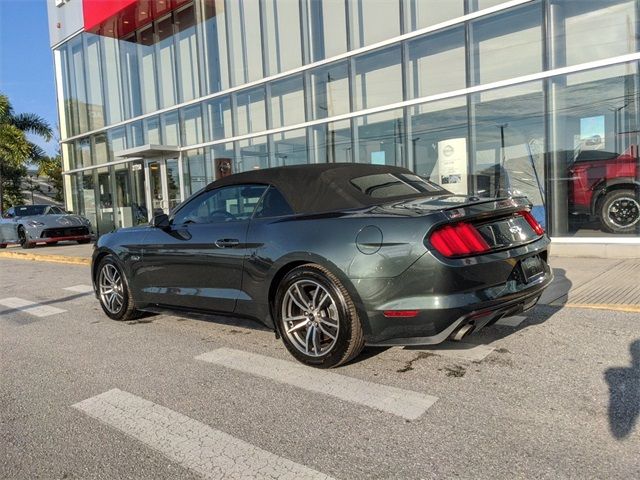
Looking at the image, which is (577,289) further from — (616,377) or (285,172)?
(285,172)

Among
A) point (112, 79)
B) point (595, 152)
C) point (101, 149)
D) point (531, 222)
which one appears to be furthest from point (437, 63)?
point (101, 149)

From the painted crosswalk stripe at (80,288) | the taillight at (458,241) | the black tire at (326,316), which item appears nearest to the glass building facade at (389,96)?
the black tire at (326,316)

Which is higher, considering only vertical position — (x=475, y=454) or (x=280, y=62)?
(x=280, y=62)

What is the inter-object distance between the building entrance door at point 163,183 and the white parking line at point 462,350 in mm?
13352

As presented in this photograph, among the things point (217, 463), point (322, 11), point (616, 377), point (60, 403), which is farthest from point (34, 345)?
point (322, 11)

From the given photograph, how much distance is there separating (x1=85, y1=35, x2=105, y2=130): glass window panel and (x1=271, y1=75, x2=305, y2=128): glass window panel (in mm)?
9262

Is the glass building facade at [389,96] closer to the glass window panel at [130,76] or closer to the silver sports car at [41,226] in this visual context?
the glass window panel at [130,76]

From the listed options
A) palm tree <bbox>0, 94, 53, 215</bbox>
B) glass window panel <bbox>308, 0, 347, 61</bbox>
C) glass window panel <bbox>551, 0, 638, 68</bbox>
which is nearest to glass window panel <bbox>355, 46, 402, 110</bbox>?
glass window panel <bbox>308, 0, 347, 61</bbox>

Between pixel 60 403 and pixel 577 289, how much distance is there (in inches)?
217

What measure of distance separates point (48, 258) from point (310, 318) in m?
11.8

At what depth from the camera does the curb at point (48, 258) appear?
40.2ft

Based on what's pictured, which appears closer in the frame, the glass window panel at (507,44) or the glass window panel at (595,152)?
the glass window panel at (595,152)

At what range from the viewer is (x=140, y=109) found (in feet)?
59.2

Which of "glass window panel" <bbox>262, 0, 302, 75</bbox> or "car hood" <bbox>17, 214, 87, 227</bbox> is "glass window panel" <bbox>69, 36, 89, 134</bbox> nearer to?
"car hood" <bbox>17, 214, 87, 227</bbox>
